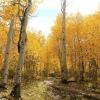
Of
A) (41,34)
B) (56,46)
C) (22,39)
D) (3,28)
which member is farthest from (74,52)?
(41,34)

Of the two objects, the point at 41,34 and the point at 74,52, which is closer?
the point at 74,52

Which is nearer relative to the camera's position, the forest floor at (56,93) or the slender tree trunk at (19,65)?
the slender tree trunk at (19,65)

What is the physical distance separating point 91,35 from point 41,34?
34395mm

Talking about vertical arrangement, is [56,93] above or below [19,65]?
below

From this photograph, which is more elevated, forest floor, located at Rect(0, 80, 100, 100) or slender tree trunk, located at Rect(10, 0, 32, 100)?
slender tree trunk, located at Rect(10, 0, 32, 100)

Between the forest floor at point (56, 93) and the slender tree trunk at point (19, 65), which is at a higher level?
the slender tree trunk at point (19, 65)

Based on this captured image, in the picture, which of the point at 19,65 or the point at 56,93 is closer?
the point at 19,65

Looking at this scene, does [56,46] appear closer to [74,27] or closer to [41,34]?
[74,27]

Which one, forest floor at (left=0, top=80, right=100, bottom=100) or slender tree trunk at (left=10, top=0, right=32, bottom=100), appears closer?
slender tree trunk at (left=10, top=0, right=32, bottom=100)

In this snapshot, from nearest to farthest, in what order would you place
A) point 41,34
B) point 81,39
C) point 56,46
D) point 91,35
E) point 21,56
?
point 21,56 → point 91,35 → point 81,39 → point 56,46 → point 41,34

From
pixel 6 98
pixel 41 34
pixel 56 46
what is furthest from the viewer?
pixel 41 34

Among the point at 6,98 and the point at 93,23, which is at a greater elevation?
the point at 93,23

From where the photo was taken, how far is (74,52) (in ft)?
125

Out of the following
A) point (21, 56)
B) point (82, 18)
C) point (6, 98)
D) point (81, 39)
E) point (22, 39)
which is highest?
point (82, 18)
